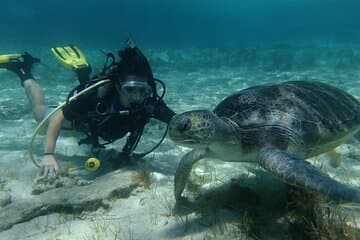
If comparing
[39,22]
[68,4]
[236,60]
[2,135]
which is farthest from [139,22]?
[2,135]

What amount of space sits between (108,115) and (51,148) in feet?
4.33

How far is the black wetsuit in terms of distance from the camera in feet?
20.1

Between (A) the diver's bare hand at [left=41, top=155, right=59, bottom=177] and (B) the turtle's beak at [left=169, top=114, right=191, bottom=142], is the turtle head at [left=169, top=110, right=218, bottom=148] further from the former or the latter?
(A) the diver's bare hand at [left=41, top=155, right=59, bottom=177]

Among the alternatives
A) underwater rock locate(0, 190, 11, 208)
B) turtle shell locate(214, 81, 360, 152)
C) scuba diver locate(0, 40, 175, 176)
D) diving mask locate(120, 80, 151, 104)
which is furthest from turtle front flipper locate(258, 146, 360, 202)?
underwater rock locate(0, 190, 11, 208)

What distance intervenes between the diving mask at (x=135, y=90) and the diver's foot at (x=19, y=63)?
16.8 ft

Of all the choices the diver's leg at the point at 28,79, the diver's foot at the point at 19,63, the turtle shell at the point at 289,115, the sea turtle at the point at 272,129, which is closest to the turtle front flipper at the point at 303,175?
the sea turtle at the point at 272,129

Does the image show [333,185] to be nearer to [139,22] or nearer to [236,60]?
[236,60]

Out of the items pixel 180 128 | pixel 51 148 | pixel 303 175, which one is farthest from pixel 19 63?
pixel 303 175

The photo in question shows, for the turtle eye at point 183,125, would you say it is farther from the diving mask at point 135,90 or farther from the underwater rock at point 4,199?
the underwater rock at point 4,199

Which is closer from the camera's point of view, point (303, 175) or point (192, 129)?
point (303, 175)

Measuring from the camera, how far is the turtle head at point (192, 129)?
381 centimetres

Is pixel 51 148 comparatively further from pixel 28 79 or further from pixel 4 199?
pixel 28 79

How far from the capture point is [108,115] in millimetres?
6031

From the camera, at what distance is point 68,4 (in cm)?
11500
